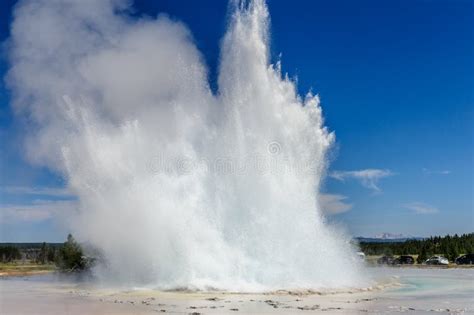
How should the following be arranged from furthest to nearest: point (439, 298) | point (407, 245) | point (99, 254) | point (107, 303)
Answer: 1. point (407, 245)
2. point (99, 254)
3. point (439, 298)
4. point (107, 303)

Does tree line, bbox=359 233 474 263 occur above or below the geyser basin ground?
above

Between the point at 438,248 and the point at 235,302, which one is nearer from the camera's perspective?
the point at 235,302

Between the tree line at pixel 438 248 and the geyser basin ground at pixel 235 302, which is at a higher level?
the tree line at pixel 438 248

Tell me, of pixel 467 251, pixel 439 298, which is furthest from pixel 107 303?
pixel 467 251

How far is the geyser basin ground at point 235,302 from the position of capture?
24.6 metres

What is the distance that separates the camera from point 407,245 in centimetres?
11188

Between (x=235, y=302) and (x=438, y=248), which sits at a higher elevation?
(x=438, y=248)

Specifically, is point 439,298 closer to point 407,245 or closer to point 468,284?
point 468,284

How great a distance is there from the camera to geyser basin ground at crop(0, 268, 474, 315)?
24.6 metres

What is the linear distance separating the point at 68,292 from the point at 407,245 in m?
88.0

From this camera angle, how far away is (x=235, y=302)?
91.0 ft

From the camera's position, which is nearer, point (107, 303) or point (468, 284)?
point (107, 303)

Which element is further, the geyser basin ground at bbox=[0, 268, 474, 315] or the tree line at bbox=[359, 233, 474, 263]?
the tree line at bbox=[359, 233, 474, 263]

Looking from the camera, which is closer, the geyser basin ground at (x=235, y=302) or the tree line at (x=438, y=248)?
the geyser basin ground at (x=235, y=302)
